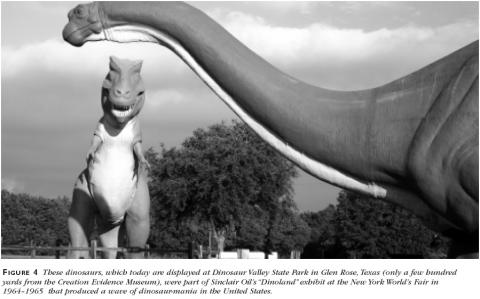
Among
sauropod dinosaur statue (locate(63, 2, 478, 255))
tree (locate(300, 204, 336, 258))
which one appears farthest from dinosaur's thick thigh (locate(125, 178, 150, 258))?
tree (locate(300, 204, 336, 258))

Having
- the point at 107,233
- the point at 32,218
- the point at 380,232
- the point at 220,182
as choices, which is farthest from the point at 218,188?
the point at 32,218

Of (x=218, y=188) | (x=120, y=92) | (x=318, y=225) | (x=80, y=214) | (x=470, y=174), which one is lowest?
(x=470, y=174)

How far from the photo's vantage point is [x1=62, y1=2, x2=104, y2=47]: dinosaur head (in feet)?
13.1

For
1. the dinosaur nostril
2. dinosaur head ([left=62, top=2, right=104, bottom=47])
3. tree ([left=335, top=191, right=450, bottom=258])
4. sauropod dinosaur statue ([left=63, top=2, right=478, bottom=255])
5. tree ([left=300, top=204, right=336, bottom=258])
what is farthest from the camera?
tree ([left=300, top=204, right=336, bottom=258])

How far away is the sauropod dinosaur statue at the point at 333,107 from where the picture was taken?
369 centimetres

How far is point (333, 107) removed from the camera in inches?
156

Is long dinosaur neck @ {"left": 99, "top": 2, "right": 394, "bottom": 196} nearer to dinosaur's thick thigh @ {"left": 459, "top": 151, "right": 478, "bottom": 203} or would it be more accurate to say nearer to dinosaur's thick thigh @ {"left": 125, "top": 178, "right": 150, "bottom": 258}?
dinosaur's thick thigh @ {"left": 459, "top": 151, "right": 478, "bottom": 203}

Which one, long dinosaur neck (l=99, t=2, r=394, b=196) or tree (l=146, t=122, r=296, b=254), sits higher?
tree (l=146, t=122, r=296, b=254)

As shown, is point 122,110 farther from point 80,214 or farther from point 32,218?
point 32,218

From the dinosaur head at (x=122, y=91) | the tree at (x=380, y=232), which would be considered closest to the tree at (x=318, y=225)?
the tree at (x=380, y=232)

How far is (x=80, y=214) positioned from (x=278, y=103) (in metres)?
4.36

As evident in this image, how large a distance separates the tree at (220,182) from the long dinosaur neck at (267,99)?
2433 cm

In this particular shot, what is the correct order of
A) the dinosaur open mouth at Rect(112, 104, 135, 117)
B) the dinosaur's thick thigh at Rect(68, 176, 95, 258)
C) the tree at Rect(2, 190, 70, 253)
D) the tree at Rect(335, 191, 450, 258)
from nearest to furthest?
the dinosaur open mouth at Rect(112, 104, 135, 117)
the dinosaur's thick thigh at Rect(68, 176, 95, 258)
the tree at Rect(335, 191, 450, 258)
the tree at Rect(2, 190, 70, 253)

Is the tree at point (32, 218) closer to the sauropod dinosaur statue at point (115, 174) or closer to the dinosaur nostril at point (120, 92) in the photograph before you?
the sauropod dinosaur statue at point (115, 174)
